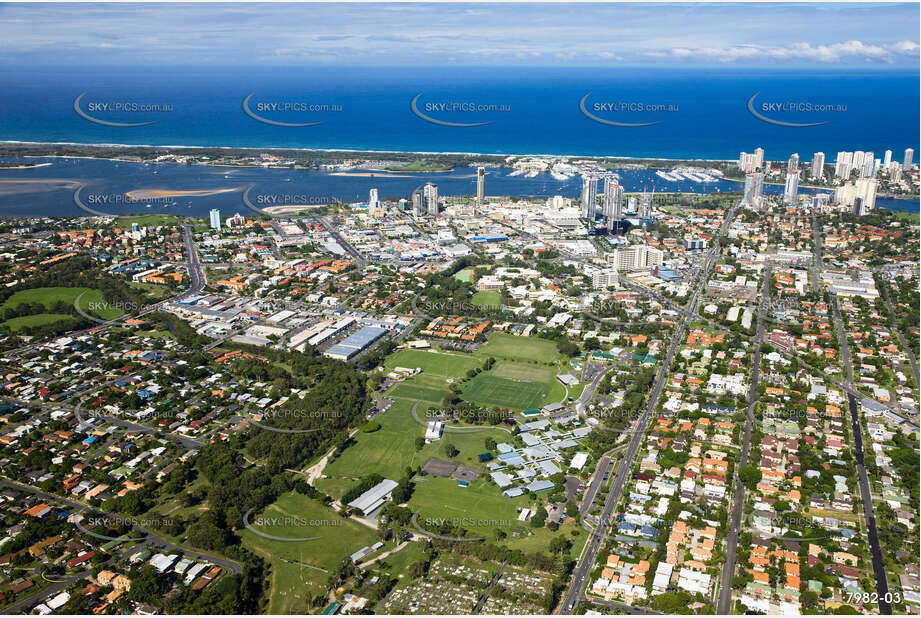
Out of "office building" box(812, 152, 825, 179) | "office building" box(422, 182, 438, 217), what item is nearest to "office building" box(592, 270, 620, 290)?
"office building" box(422, 182, 438, 217)

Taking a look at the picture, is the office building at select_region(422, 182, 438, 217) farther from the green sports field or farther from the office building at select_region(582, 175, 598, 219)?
the green sports field

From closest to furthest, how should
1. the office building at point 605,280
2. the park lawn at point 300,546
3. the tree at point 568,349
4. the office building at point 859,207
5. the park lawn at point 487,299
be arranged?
the park lawn at point 300,546, the tree at point 568,349, the park lawn at point 487,299, the office building at point 605,280, the office building at point 859,207

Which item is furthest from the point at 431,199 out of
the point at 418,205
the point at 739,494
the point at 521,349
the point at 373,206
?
the point at 739,494

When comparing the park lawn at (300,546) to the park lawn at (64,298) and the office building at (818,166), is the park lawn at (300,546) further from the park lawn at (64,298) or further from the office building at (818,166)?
the office building at (818,166)

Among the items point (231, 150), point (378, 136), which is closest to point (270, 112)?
point (378, 136)

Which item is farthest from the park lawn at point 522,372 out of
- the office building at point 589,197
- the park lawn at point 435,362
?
the office building at point 589,197

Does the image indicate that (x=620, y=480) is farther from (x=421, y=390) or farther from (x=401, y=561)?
(x=421, y=390)
